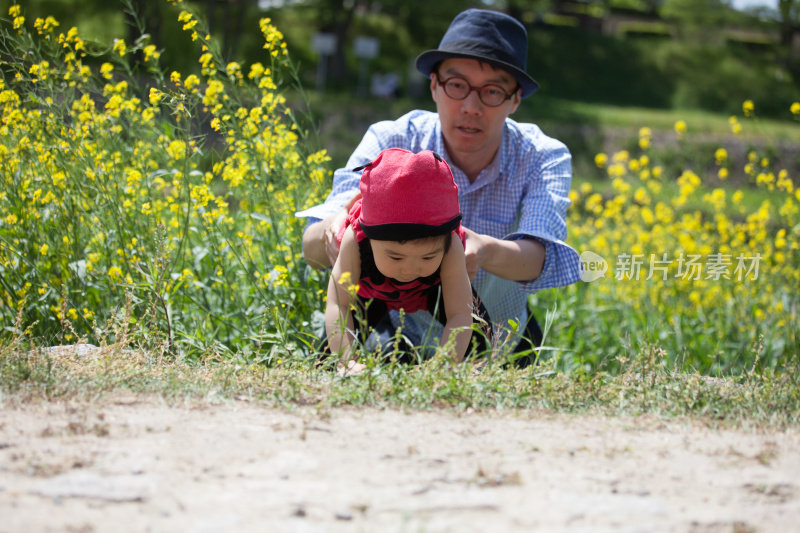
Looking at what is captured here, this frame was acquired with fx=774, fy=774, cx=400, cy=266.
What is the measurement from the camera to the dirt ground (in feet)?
Answer: 4.84

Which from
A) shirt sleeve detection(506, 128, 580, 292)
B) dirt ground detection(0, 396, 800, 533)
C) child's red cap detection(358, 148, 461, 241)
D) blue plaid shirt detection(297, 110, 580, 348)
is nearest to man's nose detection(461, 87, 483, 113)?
blue plaid shirt detection(297, 110, 580, 348)

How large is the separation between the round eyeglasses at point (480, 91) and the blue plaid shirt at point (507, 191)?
0.66 ft

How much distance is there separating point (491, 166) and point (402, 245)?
0.90m

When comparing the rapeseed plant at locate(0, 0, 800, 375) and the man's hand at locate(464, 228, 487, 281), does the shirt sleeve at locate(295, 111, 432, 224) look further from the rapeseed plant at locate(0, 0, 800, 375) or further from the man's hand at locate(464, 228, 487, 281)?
the man's hand at locate(464, 228, 487, 281)

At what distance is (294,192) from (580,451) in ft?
6.41

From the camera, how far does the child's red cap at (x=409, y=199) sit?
7.72ft

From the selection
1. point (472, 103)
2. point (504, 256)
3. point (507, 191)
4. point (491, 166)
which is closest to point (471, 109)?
point (472, 103)

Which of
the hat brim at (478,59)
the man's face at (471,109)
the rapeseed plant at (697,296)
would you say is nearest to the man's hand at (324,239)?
the man's face at (471,109)

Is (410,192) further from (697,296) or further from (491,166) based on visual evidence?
(697,296)

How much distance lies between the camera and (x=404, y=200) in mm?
2346

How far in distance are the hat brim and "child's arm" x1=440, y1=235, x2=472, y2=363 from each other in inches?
31.8

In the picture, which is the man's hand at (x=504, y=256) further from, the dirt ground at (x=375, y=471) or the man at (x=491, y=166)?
the dirt ground at (x=375, y=471)

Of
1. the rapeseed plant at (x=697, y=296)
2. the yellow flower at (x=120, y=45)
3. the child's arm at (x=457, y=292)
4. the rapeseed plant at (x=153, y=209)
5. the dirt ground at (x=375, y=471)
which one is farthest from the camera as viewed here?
the rapeseed plant at (x=697, y=296)

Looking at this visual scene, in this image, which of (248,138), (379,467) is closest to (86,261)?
(248,138)
